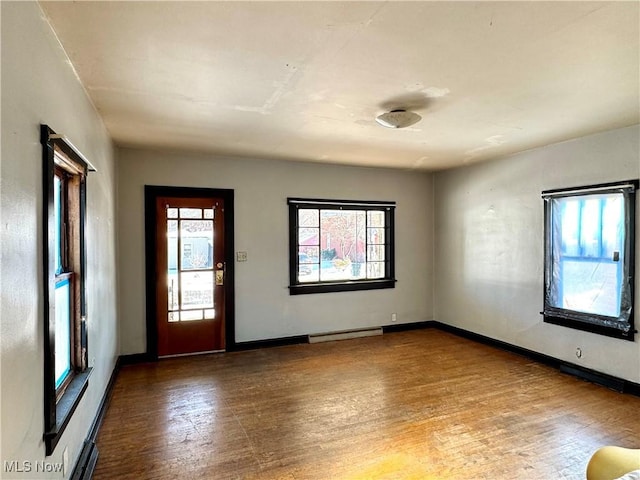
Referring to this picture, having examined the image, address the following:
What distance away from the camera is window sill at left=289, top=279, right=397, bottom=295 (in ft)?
17.4

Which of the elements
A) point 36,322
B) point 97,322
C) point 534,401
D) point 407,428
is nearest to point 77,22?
point 36,322

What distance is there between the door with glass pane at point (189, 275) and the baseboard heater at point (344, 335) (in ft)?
4.26

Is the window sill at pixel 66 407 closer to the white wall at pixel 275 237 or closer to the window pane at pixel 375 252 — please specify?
the white wall at pixel 275 237

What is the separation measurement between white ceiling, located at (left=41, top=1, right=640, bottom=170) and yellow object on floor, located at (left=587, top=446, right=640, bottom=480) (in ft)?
6.38

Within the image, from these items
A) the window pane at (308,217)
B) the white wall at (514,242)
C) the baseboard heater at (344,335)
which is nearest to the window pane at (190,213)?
the window pane at (308,217)

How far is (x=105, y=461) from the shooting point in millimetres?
2490

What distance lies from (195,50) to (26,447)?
6.44 feet

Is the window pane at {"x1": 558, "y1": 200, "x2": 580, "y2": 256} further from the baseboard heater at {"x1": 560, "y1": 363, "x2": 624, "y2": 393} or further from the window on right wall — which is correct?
the baseboard heater at {"x1": 560, "y1": 363, "x2": 624, "y2": 393}

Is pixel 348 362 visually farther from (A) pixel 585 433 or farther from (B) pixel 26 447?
(B) pixel 26 447

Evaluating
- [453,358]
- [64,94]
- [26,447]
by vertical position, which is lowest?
[453,358]

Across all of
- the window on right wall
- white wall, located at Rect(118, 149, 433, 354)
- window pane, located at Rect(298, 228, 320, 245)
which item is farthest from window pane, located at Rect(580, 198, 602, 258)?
window pane, located at Rect(298, 228, 320, 245)

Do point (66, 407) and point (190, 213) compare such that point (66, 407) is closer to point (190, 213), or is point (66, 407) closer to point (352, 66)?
point (352, 66)

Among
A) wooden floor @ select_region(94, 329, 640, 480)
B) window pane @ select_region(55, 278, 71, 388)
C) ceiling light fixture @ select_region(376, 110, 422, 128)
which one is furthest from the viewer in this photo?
ceiling light fixture @ select_region(376, 110, 422, 128)

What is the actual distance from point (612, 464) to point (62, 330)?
2825 mm
